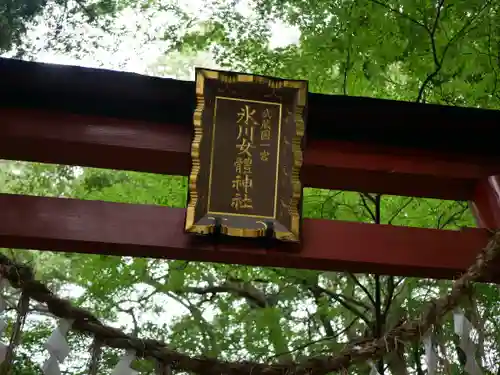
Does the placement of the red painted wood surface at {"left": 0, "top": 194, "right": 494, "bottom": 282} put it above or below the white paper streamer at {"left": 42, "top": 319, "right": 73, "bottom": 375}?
above

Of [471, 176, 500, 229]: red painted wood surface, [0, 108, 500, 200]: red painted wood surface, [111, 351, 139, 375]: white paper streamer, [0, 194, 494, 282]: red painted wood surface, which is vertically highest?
[0, 108, 500, 200]: red painted wood surface

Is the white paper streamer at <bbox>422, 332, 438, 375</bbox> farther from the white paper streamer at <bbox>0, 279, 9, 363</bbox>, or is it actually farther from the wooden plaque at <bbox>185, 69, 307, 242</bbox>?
the white paper streamer at <bbox>0, 279, 9, 363</bbox>

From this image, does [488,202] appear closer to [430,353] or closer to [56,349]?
[430,353]

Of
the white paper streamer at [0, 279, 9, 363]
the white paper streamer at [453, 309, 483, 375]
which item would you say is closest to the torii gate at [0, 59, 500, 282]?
the white paper streamer at [453, 309, 483, 375]

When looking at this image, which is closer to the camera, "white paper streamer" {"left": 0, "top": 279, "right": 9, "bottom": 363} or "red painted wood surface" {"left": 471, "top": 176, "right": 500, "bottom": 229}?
"white paper streamer" {"left": 0, "top": 279, "right": 9, "bottom": 363}

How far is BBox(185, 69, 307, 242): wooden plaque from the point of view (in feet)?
8.93

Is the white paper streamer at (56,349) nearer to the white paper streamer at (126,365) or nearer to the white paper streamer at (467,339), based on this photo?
the white paper streamer at (126,365)

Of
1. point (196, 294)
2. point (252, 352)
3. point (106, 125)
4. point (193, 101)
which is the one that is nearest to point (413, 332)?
point (193, 101)

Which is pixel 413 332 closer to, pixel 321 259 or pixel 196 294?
pixel 321 259

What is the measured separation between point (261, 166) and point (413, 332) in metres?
1.10

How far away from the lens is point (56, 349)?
215 cm

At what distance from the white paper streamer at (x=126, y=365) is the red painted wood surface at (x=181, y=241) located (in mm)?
677

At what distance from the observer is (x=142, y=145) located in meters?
2.95

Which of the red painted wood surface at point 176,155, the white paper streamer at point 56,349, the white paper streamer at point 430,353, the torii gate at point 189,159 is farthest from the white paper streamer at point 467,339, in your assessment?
the white paper streamer at point 56,349
